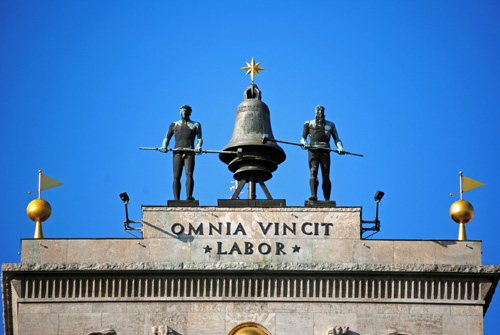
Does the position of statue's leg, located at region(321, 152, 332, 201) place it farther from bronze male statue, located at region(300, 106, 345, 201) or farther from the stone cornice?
the stone cornice

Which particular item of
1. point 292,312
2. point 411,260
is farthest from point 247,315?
point 411,260

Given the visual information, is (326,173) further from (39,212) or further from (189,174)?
(39,212)

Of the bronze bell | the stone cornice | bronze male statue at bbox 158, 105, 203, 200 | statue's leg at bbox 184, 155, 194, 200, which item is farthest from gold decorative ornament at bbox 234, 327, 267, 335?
the bronze bell

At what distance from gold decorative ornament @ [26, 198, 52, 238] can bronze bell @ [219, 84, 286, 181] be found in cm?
758

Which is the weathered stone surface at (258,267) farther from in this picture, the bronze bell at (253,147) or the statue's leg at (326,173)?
the bronze bell at (253,147)

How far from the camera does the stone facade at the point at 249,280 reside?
67.1 m

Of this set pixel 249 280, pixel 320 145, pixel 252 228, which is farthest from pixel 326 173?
pixel 249 280

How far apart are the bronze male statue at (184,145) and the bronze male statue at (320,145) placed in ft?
13.7

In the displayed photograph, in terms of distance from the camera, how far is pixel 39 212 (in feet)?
229

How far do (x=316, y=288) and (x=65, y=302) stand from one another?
9.10 metres

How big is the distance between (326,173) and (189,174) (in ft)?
17.1

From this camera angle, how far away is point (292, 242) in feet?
223

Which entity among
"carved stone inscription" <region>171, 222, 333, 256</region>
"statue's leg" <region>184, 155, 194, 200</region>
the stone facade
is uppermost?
"statue's leg" <region>184, 155, 194, 200</region>

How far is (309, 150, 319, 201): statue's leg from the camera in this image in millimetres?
70312
